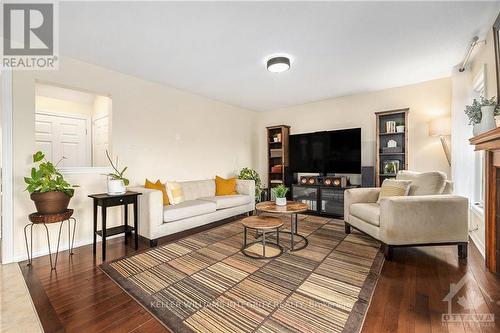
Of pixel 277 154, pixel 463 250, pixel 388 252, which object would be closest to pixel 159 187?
pixel 277 154

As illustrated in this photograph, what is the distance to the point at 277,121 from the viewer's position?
568 cm

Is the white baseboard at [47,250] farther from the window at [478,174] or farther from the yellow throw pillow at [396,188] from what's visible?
the window at [478,174]

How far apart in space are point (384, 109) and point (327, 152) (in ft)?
4.22

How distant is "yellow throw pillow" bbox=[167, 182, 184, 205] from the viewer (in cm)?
344

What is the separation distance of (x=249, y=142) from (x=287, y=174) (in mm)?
1338

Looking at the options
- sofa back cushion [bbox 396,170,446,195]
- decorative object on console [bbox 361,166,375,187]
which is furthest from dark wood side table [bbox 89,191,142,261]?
decorative object on console [bbox 361,166,375,187]

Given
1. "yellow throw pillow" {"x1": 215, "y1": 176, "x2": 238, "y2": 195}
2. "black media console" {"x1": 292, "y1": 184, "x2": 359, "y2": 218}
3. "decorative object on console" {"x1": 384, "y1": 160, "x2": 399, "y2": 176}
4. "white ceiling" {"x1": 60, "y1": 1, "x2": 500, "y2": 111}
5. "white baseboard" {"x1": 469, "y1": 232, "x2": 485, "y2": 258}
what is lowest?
"white baseboard" {"x1": 469, "y1": 232, "x2": 485, "y2": 258}

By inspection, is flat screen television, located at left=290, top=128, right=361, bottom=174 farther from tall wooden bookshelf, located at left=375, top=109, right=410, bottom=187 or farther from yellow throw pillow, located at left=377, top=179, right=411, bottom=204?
yellow throw pillow, located at left=377, top=179, right=411, bottom=204

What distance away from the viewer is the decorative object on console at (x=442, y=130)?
3.40 metres

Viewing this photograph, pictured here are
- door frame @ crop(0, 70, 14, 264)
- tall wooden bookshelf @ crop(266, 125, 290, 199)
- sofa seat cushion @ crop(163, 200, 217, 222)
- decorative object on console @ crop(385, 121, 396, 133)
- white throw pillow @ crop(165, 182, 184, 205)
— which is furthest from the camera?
tall wooden bookshelf @ crop(266, 125, 290, 199)

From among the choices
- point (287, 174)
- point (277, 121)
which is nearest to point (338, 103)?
point (277, 121)

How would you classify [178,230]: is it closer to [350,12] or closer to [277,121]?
[350,12]

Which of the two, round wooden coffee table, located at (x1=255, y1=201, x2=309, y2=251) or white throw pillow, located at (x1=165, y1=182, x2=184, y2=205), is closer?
round wooden coffee table, located at (x1=255, y1=201, x2=309, y2=251)

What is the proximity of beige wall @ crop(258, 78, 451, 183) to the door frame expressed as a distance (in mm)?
4672
